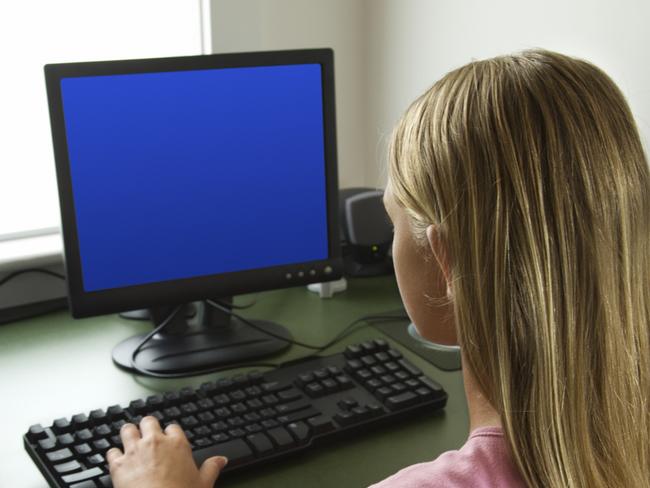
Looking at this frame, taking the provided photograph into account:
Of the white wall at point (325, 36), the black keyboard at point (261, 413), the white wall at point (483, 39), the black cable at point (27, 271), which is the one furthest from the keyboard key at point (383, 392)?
the white wall at point (325, 36)

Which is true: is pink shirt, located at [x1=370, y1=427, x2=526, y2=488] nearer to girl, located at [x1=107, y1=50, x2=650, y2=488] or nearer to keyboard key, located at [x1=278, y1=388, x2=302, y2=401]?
girl, located at [x1=107, y1=50, x2=650, y2=488]

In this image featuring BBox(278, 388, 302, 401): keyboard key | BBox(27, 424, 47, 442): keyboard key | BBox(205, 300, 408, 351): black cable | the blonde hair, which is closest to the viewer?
the blonde hair

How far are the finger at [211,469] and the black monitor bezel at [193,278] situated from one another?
361 mm

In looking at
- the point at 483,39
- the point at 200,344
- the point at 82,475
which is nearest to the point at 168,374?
the point at 200,344

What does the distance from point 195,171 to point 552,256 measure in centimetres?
67

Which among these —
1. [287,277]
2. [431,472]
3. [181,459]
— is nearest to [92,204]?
[287,277]

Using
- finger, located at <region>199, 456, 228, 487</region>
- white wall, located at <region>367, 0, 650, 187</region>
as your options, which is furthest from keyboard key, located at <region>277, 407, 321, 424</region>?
white wall, located at <region>367, 0, 650, 187</region>

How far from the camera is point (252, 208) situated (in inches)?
55.2

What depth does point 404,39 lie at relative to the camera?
1.80 m

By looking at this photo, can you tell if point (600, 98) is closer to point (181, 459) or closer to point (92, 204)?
point (181, 459)

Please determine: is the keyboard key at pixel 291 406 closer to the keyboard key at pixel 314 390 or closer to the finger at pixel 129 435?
the keyboard key at pixel 314 390

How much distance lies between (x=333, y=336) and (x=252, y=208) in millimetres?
250

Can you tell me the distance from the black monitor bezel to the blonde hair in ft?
1.77

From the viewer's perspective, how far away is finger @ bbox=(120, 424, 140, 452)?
1069 millimetres
